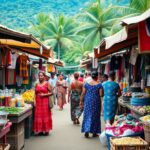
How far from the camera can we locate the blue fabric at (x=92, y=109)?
9.68 m

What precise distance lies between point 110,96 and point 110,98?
0.18 ft

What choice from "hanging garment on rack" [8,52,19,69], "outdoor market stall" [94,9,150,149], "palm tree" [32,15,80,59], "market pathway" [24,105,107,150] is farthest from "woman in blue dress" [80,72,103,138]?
"palm tree" [32,15,80,59]

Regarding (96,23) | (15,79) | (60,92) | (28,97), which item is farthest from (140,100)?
(96,23)

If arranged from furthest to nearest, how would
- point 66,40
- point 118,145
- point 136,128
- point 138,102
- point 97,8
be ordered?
point 66,40
point 97,8
point 138,102
point 136,128
point 118,145

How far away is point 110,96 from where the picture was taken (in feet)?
31.5

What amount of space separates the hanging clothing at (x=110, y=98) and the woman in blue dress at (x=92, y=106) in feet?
0.55

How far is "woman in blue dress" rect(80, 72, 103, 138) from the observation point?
9.67 m

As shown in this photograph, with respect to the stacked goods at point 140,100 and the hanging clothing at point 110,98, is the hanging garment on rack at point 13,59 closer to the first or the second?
the hanging clothing at point 110,98

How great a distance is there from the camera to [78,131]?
11117 mm

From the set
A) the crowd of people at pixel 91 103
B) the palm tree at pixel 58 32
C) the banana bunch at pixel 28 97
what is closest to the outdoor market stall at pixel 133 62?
the crowd of people at pixel 91 103

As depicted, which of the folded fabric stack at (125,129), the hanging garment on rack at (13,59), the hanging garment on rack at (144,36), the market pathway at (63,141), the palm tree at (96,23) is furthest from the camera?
the palm tree at (96,23)

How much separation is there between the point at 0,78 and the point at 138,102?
4214mm

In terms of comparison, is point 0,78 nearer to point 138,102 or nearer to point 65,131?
point 65,131

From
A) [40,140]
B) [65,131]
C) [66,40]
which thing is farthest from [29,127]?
[66,40]
